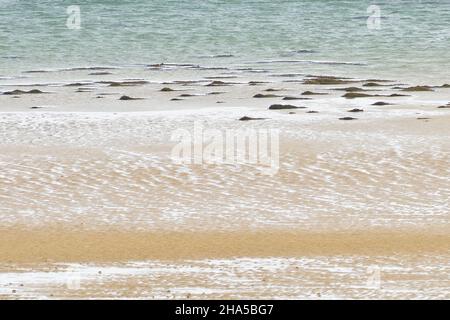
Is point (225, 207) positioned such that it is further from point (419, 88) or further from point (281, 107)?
point (419, 88)

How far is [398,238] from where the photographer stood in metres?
12.5

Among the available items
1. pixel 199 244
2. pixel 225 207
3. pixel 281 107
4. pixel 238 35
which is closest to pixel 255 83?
pixel 281 107

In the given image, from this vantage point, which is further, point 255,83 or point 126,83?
point 126,83

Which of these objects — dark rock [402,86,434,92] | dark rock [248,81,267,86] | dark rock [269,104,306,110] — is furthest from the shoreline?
dark rock [248,81,267,86]

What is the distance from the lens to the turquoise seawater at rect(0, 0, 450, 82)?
4188 centimetres

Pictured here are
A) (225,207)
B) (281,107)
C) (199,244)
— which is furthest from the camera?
(281,107)

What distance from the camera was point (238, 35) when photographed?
55.5m

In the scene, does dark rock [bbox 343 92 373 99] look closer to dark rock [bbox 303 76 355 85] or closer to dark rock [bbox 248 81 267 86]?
dark rock [bbox 303 76 355 85]

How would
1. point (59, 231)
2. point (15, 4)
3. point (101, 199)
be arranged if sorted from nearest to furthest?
1. point (59, 231)
2. point (101, 199)
3. point (15, 4)

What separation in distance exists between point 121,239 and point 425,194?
4474mm

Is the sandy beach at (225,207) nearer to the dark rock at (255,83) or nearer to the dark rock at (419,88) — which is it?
the dark rock at (419,88)

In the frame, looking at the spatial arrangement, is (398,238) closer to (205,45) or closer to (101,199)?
(101,199)
